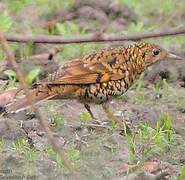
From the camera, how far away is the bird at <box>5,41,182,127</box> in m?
5.69

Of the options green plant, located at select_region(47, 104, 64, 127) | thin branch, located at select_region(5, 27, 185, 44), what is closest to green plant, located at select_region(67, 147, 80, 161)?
green plant, located at select_region(47, 104, 64, 127)

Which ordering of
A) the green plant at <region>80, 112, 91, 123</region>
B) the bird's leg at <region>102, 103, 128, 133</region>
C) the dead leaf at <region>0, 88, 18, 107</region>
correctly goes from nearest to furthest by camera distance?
the bird's leg at <region>102, 103, 128, 133</region> → the dead leaf at <region>0, 88, 18, 107</region> → the green plant at <region>80, 112, 91, 123</region>

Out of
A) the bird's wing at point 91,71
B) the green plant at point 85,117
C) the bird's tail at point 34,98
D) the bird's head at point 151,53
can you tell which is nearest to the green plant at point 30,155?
the bird's tail at point 34,98

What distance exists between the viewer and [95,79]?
592 centimetres

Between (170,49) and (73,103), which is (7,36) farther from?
(170,49)

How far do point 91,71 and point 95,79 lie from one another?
90 mm

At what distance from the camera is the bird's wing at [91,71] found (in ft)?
19.0

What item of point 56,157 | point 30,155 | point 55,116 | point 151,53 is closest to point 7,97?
point 55,116

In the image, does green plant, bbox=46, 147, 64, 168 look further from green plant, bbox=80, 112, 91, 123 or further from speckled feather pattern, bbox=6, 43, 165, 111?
green plant, bbox=80, 112, 91, 123

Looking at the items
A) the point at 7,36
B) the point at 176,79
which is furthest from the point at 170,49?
the point at 7,36

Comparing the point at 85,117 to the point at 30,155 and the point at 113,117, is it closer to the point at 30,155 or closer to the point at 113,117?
the point at 113,117

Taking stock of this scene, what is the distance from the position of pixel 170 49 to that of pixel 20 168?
3.85m

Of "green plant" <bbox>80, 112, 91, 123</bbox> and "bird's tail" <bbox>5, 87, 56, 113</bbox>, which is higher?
"bird's tail" <bbox>5, 87, 56, 113</bbox>

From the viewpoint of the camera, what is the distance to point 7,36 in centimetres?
226
